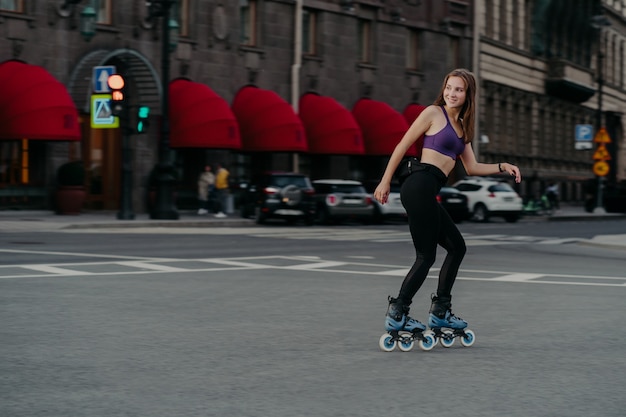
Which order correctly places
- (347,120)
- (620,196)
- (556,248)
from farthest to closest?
1. (620,196)
2. (347,120)
3. (556,248)

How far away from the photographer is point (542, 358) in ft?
26.7

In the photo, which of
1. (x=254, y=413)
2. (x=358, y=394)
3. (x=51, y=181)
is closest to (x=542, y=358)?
A: (x=358, y=394)

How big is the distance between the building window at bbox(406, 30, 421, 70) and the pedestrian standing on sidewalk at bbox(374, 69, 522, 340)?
43.9m

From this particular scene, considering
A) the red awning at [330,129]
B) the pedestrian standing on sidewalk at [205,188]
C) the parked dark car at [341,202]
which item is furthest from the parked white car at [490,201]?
the pedestrian standing on sidewalk at [205,188]

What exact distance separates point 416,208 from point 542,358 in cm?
125

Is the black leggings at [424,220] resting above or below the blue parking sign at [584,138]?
below

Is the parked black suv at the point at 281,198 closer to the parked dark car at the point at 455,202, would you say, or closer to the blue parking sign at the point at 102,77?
the blue parking sign at the point at 102,77

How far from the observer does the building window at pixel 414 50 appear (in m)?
52.2

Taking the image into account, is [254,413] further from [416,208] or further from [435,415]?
[416,208]

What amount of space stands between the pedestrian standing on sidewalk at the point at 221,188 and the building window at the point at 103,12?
5.25 m

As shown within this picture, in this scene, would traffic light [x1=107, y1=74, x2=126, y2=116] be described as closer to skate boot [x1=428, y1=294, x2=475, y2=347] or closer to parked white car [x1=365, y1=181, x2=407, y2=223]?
parked white car [x1=365, y1=181, x2=407, y2=223]

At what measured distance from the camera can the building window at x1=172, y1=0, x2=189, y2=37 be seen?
39.1 m

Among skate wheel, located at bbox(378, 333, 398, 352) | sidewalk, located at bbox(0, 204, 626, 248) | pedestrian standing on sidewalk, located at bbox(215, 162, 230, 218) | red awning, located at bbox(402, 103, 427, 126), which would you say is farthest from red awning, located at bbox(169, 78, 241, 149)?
skate wheel, located at bbox(378, 333, 398, 352)

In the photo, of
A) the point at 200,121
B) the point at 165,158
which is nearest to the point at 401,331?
the point at 165,158
